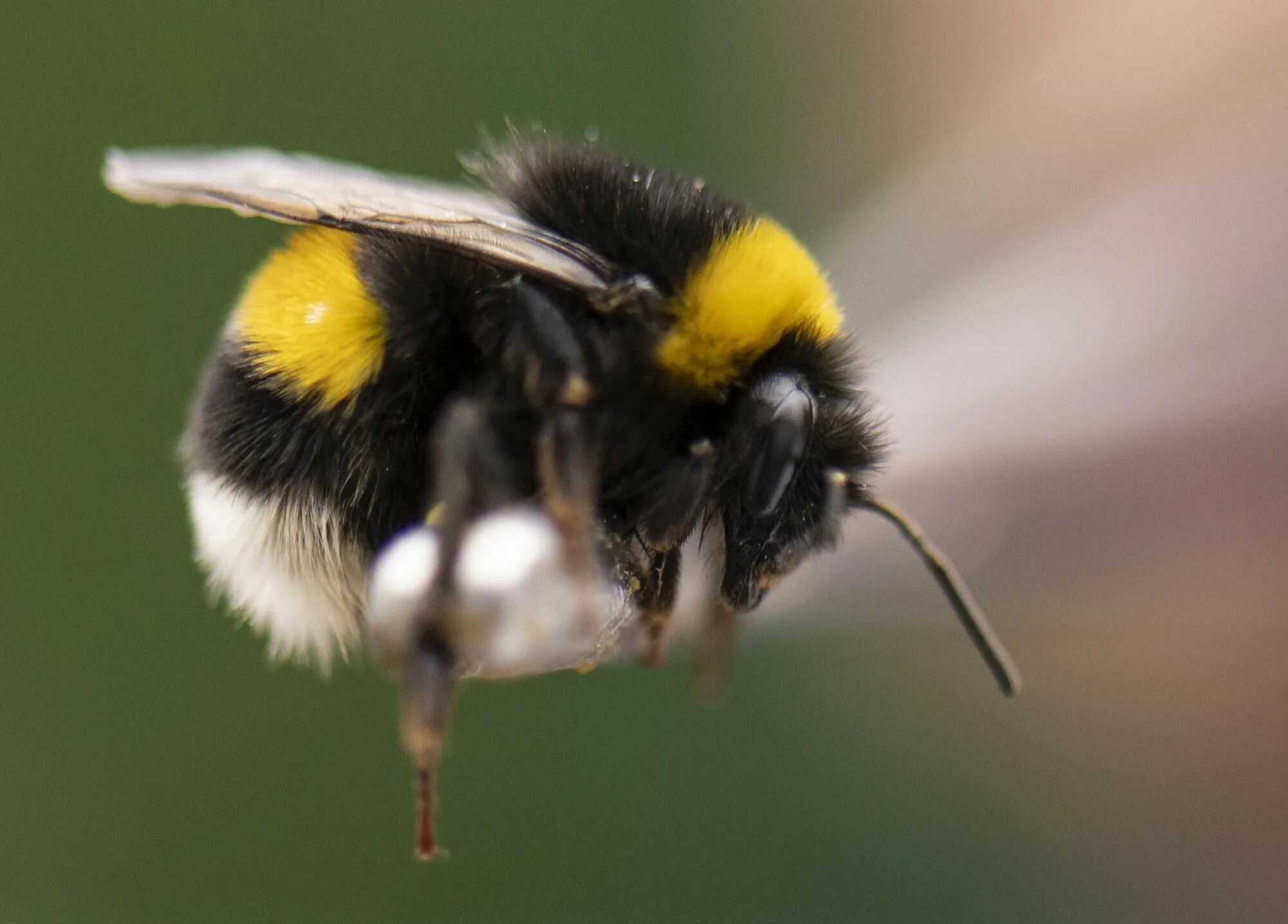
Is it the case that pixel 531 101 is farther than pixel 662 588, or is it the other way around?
pixel 531 101

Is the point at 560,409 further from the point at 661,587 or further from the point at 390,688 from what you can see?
the point at 390,688

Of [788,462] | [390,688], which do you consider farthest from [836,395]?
[390,688]

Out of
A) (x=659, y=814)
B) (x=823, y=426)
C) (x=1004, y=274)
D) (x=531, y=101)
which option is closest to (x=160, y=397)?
(x=531, y=101)

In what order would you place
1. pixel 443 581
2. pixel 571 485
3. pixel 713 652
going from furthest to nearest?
pixel 713 652, pixel 571 485, pixel 443 581

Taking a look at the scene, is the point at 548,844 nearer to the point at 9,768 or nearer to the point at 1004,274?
the point at 9,768

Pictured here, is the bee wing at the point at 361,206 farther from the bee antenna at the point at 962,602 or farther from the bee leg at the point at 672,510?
the bee antenna at the point at 962,602

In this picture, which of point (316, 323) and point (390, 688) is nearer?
point (316, 323)

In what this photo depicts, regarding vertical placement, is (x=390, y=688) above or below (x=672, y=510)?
above

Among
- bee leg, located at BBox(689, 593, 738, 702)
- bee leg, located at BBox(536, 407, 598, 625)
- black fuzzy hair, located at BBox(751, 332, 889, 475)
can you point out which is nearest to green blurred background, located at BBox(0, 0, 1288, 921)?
bee leg, located at BBox(689, 593, 738, 702)
